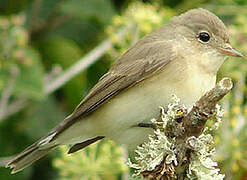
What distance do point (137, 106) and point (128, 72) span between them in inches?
12.4

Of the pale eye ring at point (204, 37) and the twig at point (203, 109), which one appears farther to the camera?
the pale eye ring at point (204, 37)

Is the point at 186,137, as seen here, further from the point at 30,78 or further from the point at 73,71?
the point at 30,78

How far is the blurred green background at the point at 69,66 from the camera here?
163 inches

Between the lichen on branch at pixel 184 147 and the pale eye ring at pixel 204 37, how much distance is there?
1.16 m

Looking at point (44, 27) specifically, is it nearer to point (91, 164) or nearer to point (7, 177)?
point (7, 177)

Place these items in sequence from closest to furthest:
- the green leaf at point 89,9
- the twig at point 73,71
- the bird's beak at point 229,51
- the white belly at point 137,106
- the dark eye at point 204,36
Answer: the white belly at point 137,106 → the bird's beak at point 229,51 → the dark eye at point 204,36 → the twig at point 73,71 → the green leaf at point 89,9

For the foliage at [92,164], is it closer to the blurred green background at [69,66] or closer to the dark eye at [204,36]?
the blurred green background at [69,66]

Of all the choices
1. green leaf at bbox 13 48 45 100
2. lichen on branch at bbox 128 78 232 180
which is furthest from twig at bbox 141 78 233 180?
green leaf at bbox 13 48 45 100

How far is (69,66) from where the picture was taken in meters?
5.09

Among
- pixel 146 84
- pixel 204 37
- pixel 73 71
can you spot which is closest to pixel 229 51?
pixel 204 37

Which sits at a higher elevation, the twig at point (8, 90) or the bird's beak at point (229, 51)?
the twig at point (8, 90)

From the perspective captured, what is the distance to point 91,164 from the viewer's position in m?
3.88

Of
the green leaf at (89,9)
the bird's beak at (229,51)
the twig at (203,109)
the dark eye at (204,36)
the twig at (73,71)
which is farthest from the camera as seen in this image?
the green leaf at (89,9)

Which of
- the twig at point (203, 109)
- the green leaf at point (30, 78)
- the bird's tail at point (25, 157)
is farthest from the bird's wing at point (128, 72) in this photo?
the twig at point (203, 109)
